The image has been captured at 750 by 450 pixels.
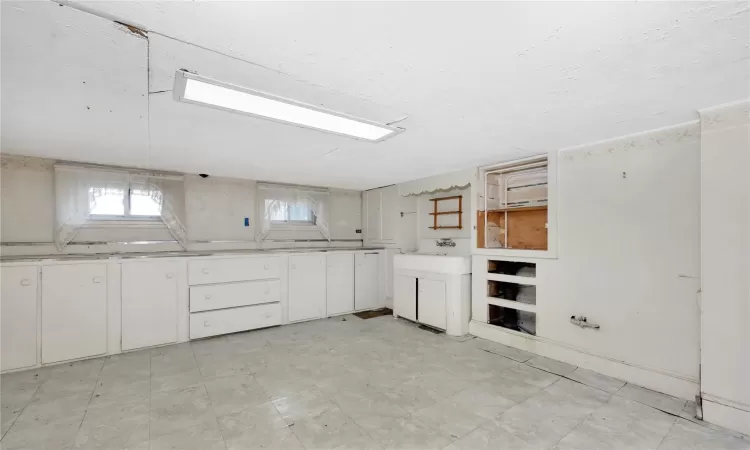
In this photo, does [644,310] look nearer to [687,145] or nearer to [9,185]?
[687,145]

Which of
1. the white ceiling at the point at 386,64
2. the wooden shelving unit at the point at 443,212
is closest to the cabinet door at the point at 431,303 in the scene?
the wooden shelving unit at the point at 443,212

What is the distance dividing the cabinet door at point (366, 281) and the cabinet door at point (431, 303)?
1184 millimetres

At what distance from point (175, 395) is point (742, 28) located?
394cm

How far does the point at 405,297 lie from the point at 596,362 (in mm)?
2342

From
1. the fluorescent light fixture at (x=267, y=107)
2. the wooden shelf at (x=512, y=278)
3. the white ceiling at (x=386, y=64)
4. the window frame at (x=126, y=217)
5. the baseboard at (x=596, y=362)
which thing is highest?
the white ceiling at (x=386, y=64)

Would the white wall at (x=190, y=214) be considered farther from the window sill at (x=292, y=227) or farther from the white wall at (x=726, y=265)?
the white wall at (x=726, y=265)

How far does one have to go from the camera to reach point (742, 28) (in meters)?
1.23

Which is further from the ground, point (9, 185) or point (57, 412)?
point (9, 185)

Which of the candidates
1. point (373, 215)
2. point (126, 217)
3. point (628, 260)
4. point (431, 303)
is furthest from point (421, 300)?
point (126, 217)

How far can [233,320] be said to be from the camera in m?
3.98

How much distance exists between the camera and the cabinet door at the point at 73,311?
3043 millimetres

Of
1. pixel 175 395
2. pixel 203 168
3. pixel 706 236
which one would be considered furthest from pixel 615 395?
pixel 203 168

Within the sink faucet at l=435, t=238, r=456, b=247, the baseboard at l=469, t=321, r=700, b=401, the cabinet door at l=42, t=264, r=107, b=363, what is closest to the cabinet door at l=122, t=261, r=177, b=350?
the cabinet door at l=42, t=264, r=107, b=363

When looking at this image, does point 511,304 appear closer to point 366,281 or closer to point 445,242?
point 445,242
